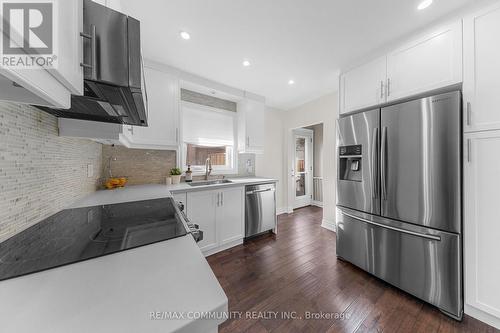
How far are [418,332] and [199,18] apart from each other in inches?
121

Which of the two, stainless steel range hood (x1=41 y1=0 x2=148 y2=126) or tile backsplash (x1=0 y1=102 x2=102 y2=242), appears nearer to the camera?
stainless steel range hood (x1=41 y1=0 x2=148 y2=126)

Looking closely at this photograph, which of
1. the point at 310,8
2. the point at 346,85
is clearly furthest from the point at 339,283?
the point at 310,8

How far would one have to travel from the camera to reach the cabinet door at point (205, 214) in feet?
6.91

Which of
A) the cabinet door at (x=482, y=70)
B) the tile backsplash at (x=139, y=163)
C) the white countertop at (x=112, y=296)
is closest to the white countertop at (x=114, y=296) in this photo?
the white countertop at (x=112, y=296)

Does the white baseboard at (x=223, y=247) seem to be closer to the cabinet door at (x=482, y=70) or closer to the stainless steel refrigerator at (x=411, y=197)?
the stainless steel refrigerator at (x=411, y=197)

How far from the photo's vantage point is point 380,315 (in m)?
1.39

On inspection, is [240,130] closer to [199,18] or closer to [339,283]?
[199,18]

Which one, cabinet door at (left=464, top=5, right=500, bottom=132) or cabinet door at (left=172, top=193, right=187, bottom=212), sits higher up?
cabinet door at (left=464, top=5, right=500, bottom=132)

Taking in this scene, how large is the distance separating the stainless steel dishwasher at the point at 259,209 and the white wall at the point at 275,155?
0.90 m

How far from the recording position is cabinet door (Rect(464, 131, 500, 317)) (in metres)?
1.24

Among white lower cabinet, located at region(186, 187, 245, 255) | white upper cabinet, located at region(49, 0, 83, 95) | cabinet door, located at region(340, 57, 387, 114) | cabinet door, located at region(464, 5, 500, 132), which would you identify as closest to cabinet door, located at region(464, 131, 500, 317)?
cabinet door, located at region(464, 5, 500, 132)

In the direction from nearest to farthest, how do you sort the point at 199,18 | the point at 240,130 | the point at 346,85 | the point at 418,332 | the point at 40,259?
1. the point at 40,259
2. the point at 418,332
3. the point at 199,18
4. the point at 346,85
5. the point at 240,130

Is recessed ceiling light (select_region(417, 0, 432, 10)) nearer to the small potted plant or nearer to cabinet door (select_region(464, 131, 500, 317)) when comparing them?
cabinet door (select_region(464, 131, 500, 317))

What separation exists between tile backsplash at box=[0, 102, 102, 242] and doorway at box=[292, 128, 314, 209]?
400 cm
